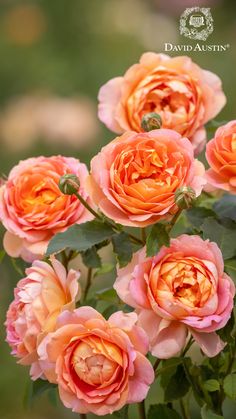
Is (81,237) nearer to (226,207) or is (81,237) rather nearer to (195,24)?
(226,207)

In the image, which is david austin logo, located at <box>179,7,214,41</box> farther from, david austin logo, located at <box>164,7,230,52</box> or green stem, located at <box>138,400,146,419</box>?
green stem, located at <box>138,400,146,419</box>

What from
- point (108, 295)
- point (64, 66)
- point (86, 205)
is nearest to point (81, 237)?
point (86, 205)

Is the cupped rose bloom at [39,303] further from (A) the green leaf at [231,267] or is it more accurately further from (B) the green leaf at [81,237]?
(A) the green leaf at [231,267]

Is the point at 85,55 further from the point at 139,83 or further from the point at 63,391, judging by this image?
the point at 63,391

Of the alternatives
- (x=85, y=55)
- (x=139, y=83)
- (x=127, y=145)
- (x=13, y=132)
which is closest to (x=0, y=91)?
(x=85, y=55)

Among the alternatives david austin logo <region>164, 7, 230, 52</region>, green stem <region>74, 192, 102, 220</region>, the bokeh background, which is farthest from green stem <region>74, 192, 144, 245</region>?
the bokeh background

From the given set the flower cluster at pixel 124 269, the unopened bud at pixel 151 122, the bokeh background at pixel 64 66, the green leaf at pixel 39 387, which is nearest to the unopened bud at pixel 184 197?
the flower cluster at pixel 124 269
